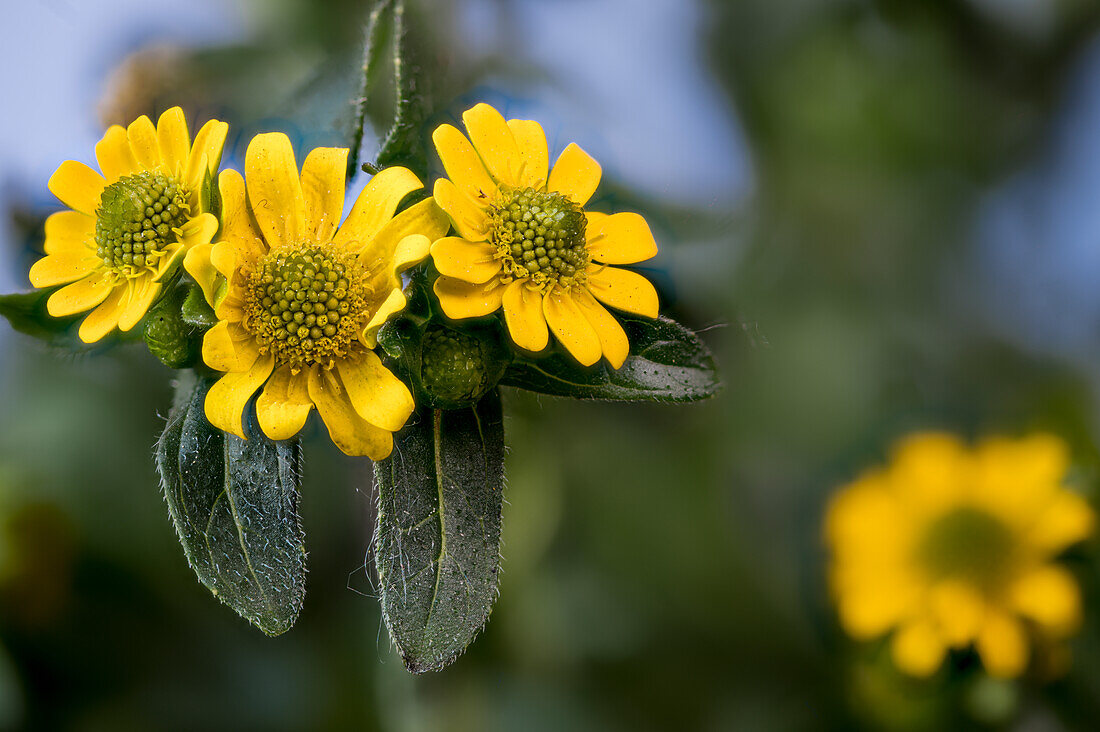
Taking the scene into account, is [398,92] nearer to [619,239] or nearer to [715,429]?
[619,239]

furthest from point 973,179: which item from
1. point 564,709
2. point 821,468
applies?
point 564,709

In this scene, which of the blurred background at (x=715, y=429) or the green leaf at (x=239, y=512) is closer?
the green leaf at (x=239, y=512)

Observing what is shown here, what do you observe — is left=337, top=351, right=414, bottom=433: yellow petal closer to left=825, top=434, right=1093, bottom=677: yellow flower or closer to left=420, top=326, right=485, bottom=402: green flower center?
left=420, top=326, right=485, bottom=402: green flower center

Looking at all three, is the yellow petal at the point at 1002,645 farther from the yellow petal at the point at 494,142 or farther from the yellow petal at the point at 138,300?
the yellow petal at the point at 138,300

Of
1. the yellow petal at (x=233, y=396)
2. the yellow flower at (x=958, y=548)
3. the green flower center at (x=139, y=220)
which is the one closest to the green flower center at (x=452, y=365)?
the yellow petal at (x=233, y=396)

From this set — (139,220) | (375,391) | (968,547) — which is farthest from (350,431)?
(968,547)

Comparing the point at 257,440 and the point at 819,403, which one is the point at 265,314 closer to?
the point at 257,440

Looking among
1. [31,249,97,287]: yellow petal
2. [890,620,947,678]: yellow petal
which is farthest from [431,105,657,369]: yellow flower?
[890,620,947,678]: yellow petal
